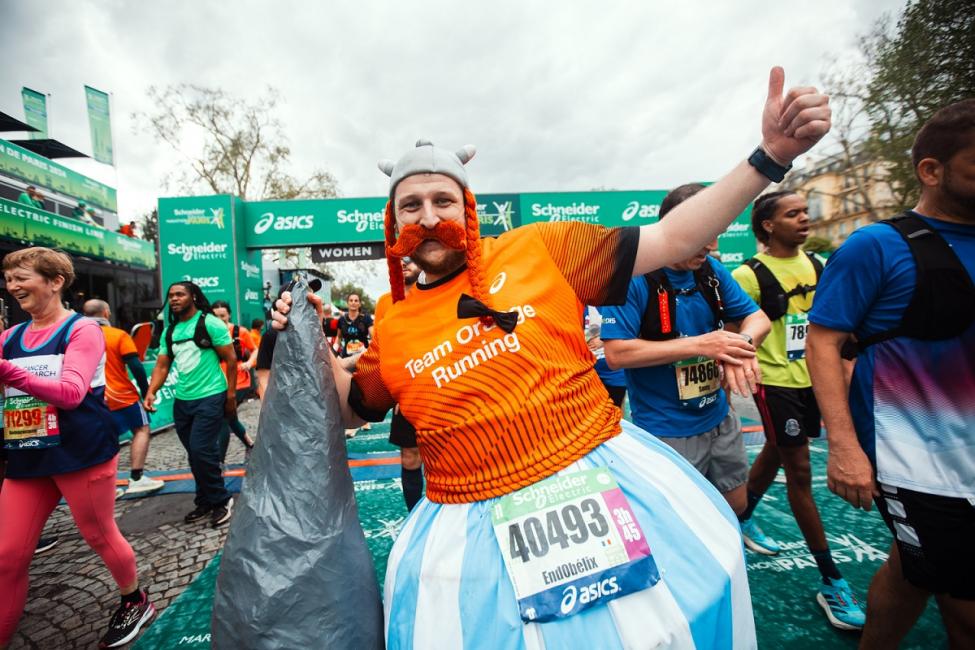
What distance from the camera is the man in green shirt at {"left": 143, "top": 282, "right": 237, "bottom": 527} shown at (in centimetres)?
377

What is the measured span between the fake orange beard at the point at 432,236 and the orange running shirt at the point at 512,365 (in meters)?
0.09

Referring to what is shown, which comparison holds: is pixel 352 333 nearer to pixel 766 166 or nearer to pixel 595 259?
pixel 595 259

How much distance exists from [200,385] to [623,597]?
4.01m

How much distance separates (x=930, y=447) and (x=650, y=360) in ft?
2.97

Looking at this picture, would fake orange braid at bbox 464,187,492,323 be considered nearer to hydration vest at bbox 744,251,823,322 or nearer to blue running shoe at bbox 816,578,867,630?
hydration vest at bbox 744,251,823,322

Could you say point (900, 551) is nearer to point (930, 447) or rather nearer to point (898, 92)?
point (930, 447)

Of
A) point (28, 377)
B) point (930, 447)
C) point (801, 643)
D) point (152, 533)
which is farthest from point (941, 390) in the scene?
point (152, 533)

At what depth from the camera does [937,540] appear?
4.50 ft

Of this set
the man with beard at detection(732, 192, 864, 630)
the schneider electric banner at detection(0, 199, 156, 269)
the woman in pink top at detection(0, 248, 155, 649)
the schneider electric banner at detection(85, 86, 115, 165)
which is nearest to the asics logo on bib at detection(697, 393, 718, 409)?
the man with beard at detection(732, 192, 864, 630)

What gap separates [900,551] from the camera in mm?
1477

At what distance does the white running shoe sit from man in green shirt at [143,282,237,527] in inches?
40.4

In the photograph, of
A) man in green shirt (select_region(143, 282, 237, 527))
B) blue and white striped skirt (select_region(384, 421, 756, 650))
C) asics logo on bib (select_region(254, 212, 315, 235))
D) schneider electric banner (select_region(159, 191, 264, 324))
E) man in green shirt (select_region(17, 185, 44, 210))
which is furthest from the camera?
asics logo on bib (select_region(254, 212, 315, 235))

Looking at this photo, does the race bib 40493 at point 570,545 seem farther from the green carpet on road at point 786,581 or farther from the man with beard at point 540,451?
the green carpet on road at point 786,581

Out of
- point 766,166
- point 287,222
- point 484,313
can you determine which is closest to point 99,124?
point 287,222
